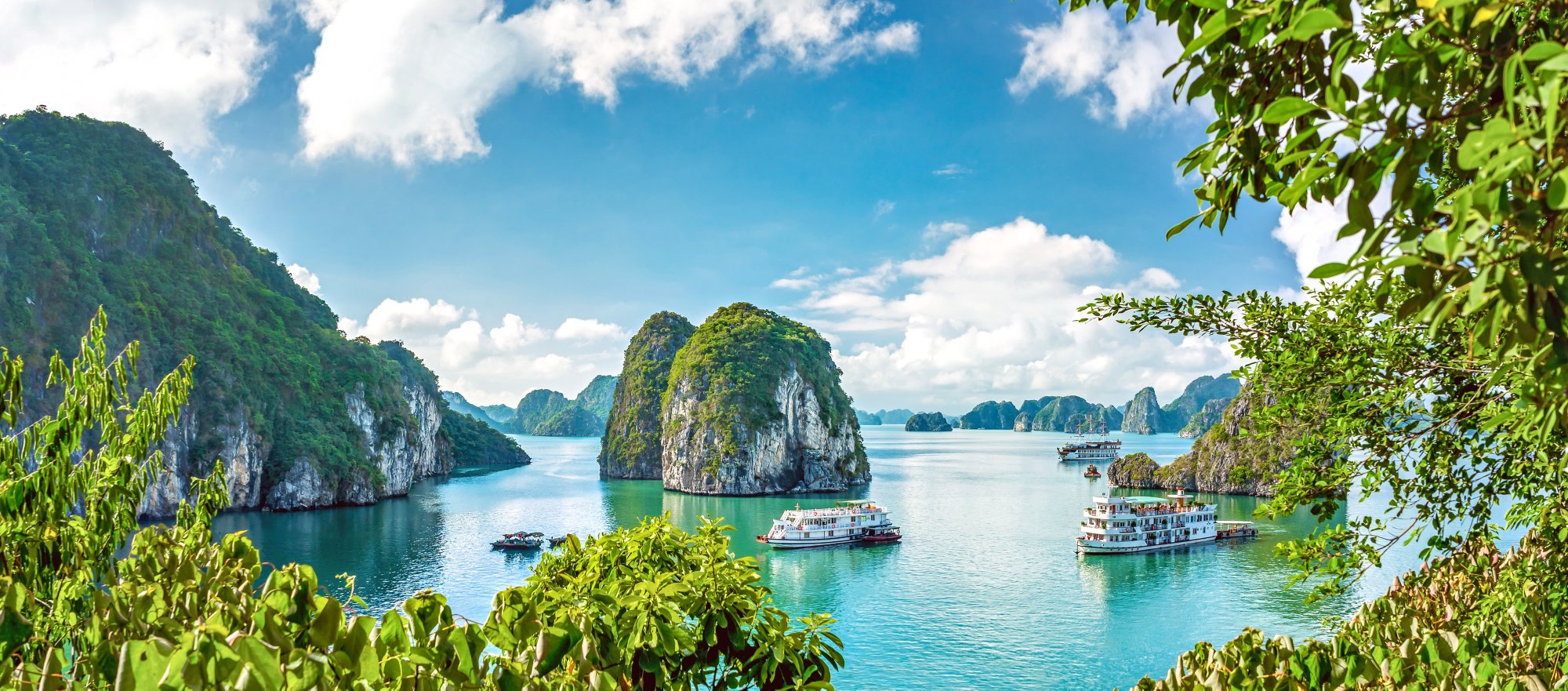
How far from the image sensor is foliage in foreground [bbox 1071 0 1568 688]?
1.38m

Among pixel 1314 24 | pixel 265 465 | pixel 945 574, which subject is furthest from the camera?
pixel 265 465

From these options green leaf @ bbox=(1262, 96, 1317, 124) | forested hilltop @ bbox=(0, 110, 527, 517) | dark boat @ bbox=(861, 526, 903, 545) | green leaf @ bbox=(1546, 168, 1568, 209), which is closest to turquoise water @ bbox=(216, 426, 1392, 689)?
dark boat @ bbox=(861, 526, 903, 545)

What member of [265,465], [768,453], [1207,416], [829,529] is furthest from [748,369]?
[1207,416]

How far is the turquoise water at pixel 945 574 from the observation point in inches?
993

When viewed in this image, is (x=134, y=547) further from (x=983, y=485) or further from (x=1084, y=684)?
(x=983, y=485)

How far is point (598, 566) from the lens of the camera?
650cm

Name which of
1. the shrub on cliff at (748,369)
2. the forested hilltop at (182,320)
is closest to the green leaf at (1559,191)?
the forested hilltop at (182,320)

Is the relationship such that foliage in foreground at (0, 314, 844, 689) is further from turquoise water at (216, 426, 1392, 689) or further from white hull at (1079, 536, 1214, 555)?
white hull at (1079, 536, 1214, 555)

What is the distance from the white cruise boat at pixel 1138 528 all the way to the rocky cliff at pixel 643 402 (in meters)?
47.3

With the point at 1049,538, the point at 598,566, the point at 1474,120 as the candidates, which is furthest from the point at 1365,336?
the point at 1049,538

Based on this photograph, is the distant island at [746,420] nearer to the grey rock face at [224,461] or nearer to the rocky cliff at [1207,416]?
the grey rock face at [224,461]

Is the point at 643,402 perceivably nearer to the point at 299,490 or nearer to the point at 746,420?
the point at 746,420

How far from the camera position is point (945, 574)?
35.9 m

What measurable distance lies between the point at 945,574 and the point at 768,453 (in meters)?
36.6
